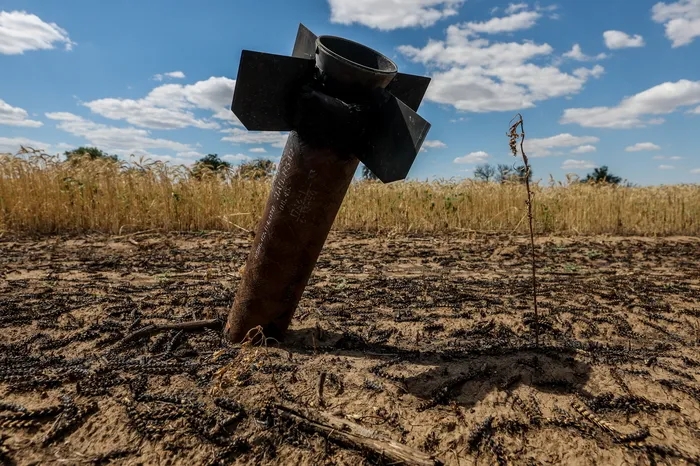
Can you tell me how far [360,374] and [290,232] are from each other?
2.77 ft

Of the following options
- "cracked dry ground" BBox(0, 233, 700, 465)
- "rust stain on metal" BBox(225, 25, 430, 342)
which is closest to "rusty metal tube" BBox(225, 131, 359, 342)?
"rust stain on metal" BBox(225, 25, 430, 342)

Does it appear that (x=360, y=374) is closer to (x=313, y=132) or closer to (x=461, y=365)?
(x=461, y=365)

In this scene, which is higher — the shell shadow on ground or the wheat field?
the wheat field

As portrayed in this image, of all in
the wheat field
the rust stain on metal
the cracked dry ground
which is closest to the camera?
the cracked dry ground

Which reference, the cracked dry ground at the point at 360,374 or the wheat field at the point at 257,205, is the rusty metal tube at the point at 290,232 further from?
the wheat field at the point at 257,205

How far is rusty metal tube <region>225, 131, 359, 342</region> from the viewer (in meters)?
2.37

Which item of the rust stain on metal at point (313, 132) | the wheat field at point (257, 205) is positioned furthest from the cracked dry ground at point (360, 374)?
the wheat field at point (257, 205)

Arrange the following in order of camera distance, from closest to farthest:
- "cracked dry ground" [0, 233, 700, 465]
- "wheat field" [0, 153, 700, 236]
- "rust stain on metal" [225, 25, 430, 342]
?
"cracked dry ground" [0, 233, 700, 465] < "rust stain on metal" [225, 25, 430, 342] < "wheat field" [0, 153, 700, 236]

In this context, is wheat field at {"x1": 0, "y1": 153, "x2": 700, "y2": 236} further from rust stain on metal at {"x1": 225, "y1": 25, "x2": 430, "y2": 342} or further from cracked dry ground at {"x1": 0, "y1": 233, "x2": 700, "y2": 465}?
rust stain on metal at {"x1": 225, "y1": 25, "x2": 430, "y2": 342}

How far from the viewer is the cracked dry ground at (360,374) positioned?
1959mm

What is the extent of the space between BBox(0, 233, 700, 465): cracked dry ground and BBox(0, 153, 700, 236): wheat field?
424cm

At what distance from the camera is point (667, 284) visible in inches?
198

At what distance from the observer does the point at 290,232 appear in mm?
2484

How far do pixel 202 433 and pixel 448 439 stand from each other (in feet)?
3.45
